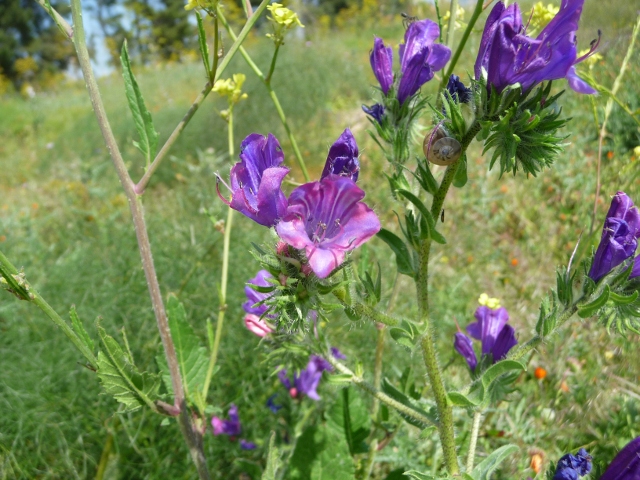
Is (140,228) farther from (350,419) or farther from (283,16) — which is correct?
(350,419)

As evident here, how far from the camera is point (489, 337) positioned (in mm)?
1581

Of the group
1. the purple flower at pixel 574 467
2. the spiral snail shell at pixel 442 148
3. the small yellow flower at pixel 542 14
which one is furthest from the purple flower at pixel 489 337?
the small yellow flower at pixel 542 14

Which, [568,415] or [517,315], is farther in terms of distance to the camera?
[517,315]

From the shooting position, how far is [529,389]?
226 cm

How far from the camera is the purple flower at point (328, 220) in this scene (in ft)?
3.02

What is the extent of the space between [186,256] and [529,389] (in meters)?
1.90

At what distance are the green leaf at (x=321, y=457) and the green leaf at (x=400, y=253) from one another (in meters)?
0.81

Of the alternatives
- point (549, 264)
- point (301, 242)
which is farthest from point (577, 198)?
point (301, 242)

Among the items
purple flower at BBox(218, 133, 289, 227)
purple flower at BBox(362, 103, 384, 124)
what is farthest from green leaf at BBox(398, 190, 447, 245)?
purple flower at BBox(362, 103, 384, 124)

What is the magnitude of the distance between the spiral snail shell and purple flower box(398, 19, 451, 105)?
32cm

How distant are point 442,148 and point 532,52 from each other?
0.25 meters

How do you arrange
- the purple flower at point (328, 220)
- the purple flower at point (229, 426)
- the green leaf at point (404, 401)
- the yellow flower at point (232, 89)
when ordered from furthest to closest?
the purple flower at point (229, 426)
the yellow flower at point (232, 89)
the green leaf at point (404, 401)
the purple flower at point (328, 220)

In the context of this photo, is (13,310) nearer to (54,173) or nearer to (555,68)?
(555,68)

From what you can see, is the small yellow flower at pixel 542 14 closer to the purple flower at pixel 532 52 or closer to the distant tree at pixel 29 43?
the purple flower at pixel 532 52
